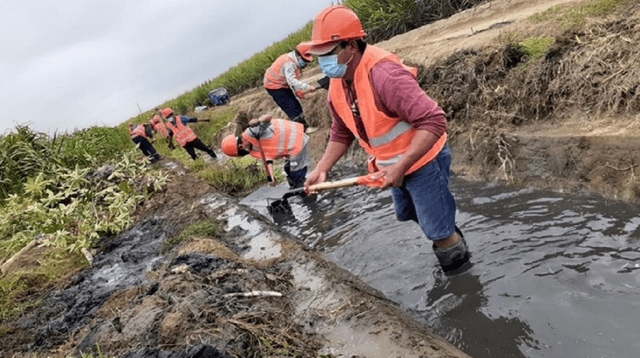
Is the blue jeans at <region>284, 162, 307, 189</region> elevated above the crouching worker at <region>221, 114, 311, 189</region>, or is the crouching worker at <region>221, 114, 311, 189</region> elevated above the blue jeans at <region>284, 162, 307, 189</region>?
the crouching worker at <region>221, 114, 311, 189</region>

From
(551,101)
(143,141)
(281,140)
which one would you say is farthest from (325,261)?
(143,141)

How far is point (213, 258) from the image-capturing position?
3.54 m

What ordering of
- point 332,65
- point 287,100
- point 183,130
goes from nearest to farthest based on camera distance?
point 332,65 < point 287,100 < point 183,130

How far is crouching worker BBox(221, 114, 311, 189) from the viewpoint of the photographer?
6055mm

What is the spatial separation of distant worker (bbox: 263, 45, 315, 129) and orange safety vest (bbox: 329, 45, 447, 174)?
4.55 meters

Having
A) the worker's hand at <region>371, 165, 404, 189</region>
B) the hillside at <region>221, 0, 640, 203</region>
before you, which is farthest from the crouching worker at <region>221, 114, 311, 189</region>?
the worker's hand at <region>371, 165, 404, 189</region>

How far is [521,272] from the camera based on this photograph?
316cm

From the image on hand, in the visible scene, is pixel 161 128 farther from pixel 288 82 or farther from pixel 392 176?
pixel 392 176

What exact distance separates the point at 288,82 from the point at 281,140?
1.99 metres

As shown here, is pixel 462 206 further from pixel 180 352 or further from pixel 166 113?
pixel 166 113

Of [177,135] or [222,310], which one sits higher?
[177,135]

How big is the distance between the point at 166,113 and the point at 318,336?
32.6 ft

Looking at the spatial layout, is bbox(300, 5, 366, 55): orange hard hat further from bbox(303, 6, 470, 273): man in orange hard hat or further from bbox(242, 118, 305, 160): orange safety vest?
bbox(242, 118, 305, 160): orange safety vest

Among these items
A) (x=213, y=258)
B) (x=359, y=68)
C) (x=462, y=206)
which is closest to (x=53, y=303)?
(x=213, y=258)
